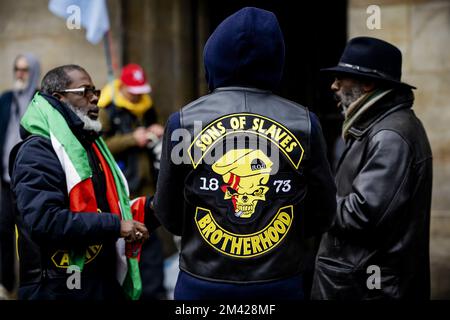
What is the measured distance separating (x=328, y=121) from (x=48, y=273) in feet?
14.3

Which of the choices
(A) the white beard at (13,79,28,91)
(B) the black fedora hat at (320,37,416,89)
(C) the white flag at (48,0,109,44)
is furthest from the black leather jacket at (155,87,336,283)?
(A) the white beard at (13,79,28,91)

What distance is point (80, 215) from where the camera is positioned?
3363 mm

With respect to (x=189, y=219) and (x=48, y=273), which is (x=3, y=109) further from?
(x=189, y=219)

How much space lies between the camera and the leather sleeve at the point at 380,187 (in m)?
3.75

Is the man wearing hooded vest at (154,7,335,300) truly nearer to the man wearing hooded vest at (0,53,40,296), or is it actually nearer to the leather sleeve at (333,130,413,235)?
the leather sleeve at (333,130,413,235)

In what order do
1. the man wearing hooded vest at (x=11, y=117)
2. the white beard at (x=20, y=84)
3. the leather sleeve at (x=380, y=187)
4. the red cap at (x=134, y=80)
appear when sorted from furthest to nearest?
the white beard at (x=20, y=84)
the red cap at (x=134, y=80)
the man wearing hooded vest at (x=11, y=117)
the leather sleeve at (x=380, y=187)

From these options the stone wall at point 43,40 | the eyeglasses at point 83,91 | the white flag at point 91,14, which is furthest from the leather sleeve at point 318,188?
the stone wall at point 43,40

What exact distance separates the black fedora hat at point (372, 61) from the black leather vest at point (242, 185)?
129cm

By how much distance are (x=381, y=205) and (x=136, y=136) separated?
2.91 metres

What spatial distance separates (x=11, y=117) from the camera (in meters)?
6.37

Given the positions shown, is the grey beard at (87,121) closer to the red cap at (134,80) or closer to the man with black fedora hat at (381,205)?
the man with black fedora hat at (381,205)

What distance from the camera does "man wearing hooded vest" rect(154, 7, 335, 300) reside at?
2.86m
